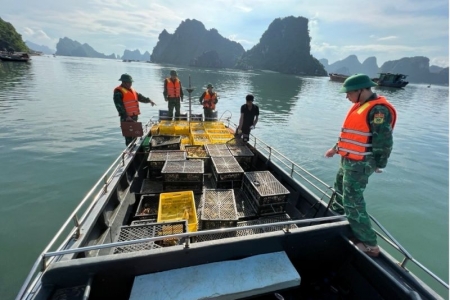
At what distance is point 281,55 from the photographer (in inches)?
6634

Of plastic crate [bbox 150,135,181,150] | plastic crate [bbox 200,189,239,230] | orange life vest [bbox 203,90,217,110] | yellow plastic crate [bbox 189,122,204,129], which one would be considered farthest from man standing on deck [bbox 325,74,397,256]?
orange life vest [bbox 203,90,217,110]

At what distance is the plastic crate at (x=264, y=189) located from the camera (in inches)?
187

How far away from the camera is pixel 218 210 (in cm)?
445

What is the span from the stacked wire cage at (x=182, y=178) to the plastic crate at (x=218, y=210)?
0.58 m

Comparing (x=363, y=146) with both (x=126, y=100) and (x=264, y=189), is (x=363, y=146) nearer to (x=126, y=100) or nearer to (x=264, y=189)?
(x=264, y=189)

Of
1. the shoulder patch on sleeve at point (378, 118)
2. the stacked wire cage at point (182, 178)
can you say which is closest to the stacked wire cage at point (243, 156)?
the stacked wire cage at point (182, 178)

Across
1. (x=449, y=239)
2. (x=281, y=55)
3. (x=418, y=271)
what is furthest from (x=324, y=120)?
(x=281, y=55)

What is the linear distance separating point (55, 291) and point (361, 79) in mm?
4802

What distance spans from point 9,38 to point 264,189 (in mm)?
117592

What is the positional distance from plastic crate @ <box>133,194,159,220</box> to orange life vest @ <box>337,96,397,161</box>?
399cm

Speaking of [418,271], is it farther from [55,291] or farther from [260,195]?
[55,291]

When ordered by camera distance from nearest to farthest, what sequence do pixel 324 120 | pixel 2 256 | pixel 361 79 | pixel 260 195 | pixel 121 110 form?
pixel 361 79 < pixel 260 195 < pixel 2 256 < pixel 121 110 < pixel 324 120

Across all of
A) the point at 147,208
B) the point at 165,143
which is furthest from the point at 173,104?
the point at 147,208

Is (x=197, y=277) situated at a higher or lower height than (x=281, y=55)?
lower
